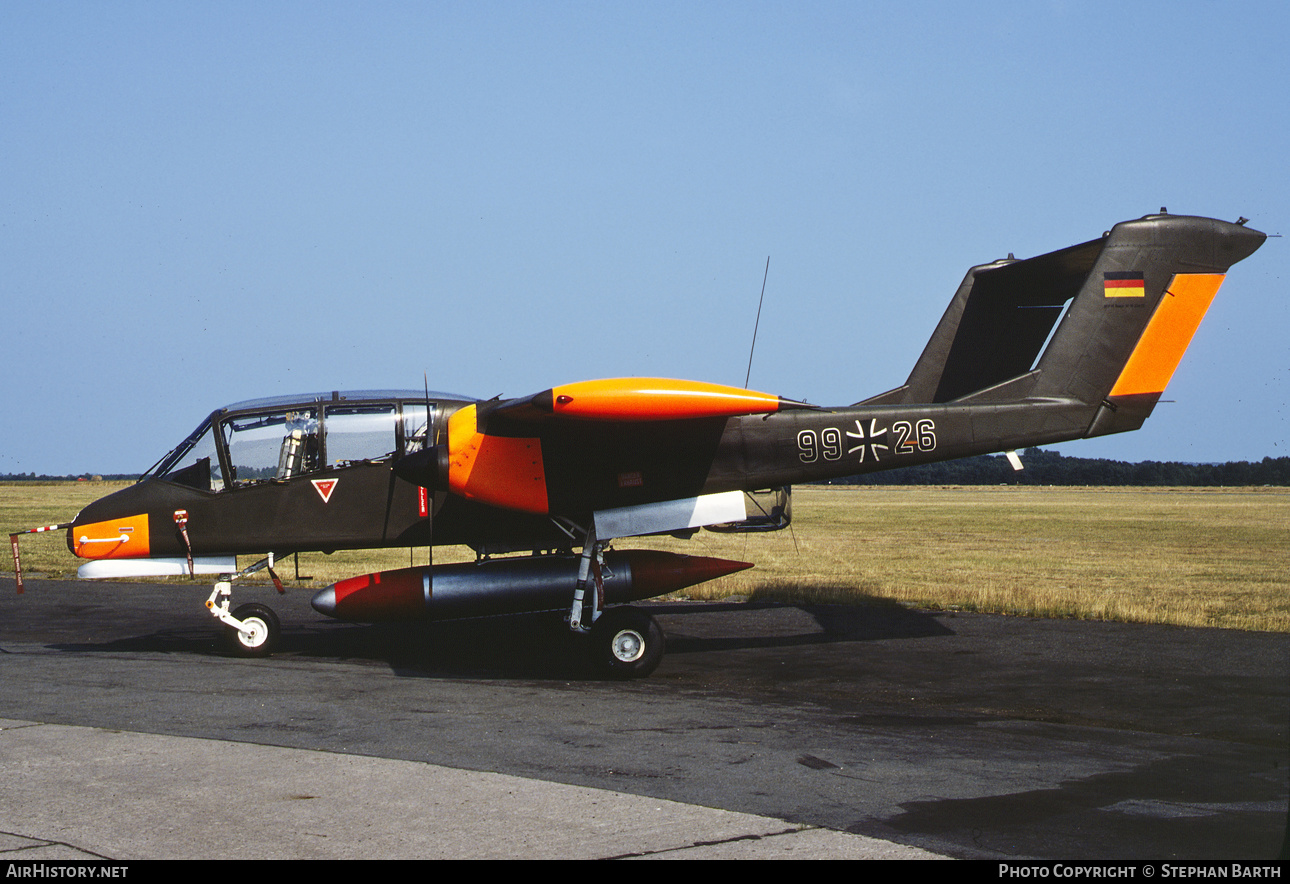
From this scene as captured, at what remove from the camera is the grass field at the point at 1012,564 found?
17016mm

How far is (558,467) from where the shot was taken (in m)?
12.2

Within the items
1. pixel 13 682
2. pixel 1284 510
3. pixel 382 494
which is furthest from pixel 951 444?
pixel 1284 510

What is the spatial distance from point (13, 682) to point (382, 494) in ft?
14.0

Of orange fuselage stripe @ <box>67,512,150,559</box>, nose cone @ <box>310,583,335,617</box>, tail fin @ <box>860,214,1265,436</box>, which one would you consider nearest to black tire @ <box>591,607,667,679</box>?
nose cone @ <box>310,583,335,617</box>

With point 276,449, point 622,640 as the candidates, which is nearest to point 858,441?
point 622,640

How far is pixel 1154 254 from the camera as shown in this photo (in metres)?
13.4

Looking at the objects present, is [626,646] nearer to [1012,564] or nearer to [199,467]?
[199,467]

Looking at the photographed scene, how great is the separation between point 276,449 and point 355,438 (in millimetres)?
983

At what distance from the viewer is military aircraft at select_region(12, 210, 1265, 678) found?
1212 centimetres

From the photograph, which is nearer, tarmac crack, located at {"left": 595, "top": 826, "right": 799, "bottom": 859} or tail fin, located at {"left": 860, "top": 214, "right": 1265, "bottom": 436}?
tarmac crack, located at {"left": 595, "top": 826, "right": 799, "bottom": 859}

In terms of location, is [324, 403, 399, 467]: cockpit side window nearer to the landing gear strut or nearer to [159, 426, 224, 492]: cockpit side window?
[159, 426, 224, 492]: cockpit side window

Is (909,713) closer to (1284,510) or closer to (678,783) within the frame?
(678,783)

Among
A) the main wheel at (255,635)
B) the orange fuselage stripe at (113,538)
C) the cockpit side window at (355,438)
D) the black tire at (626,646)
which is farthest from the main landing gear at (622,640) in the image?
the orange fuselage stripe at (113,538)

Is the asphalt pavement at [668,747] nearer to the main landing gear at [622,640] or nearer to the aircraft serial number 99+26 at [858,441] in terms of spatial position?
the main landing gear at [622,640]
